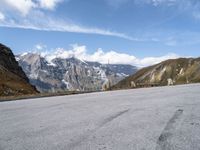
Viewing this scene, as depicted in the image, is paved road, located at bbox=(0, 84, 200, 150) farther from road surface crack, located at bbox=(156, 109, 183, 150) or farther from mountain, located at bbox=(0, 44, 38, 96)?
mountain, located at bbox=(0, 44, 38, 96)

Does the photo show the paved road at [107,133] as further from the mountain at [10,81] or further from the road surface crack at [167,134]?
the mountain at [10,81]

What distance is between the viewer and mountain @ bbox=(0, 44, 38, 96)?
176 feet

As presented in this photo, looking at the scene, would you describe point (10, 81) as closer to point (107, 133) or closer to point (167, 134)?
point (107, 133)

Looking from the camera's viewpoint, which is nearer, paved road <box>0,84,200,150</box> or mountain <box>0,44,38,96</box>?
paved road <box>0,84,200,150</box>

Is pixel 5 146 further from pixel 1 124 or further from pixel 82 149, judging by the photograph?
pixel 1 124

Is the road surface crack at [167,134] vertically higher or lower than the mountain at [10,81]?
lower

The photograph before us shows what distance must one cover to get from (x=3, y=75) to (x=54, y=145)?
192ft

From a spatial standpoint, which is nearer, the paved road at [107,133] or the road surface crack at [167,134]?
the road surface crack at [167,134]

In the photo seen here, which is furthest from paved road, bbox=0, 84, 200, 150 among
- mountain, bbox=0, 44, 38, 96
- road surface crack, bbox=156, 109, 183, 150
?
mountain, bbox=0, 44, 38, 96

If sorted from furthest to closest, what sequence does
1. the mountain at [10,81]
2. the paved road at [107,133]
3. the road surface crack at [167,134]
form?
the mountain at [10,81]
the paved road at [107,133]
the road surface crack at [167,134]

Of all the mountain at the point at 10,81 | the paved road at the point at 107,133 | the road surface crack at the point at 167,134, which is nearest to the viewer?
the road surface crack at the point at 167,134

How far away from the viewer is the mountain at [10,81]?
53.6m

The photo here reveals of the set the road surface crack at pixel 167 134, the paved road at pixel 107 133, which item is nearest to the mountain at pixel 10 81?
the paved road at pixel 107 133

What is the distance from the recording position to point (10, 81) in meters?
61.3
